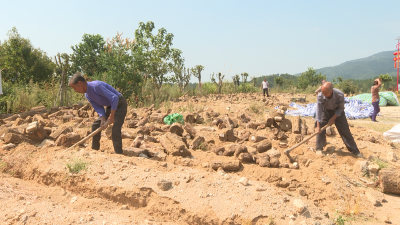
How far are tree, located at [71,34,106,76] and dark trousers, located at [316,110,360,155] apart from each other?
500 inches

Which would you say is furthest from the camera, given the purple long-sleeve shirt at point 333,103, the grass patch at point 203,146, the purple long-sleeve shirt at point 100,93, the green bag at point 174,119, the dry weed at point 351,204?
the green bag at point 174,119

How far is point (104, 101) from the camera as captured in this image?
13.3ft

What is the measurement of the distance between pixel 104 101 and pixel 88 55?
12.3 m

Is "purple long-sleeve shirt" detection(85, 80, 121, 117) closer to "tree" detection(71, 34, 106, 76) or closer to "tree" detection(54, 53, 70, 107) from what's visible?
"tree" detection(54, 53, 70, 107)

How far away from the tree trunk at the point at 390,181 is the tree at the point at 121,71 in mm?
8592

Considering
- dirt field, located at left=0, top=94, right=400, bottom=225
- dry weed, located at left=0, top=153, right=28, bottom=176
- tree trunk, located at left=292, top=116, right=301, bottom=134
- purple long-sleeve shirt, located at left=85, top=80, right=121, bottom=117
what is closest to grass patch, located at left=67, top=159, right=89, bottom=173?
dirt field, located at left=0, top=94, right=400, bottom=225

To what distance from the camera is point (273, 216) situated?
272 centimetres

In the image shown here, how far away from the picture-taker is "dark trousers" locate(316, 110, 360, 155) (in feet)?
15.8

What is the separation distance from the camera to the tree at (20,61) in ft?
39.7

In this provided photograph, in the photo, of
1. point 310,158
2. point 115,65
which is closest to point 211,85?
point 115,65

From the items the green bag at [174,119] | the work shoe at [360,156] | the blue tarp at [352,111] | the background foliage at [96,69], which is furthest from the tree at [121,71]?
the work shoe at [360,156]

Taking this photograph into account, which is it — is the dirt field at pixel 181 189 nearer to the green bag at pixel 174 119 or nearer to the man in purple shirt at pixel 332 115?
the man in purple shirt at pixel 332 115

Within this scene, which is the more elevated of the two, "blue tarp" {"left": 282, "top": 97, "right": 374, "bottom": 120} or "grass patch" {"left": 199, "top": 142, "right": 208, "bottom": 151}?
"grass patch" {"left": 199, "top": 142, "right": 208, "bottom": 151}

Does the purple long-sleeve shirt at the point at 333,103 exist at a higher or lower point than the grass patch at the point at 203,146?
higher
